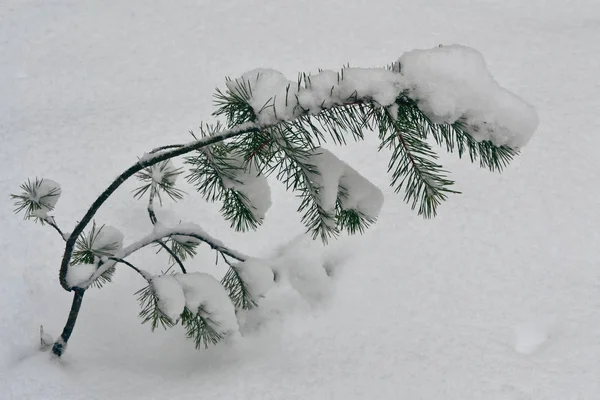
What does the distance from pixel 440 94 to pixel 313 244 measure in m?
1.46

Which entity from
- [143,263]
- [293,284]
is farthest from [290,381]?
[143,263]

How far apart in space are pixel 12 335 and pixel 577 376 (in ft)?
6.19

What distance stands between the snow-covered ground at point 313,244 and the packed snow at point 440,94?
1.02 m

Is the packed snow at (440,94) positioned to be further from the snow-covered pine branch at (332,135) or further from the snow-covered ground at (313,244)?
the snow-covered ground at (313,244)

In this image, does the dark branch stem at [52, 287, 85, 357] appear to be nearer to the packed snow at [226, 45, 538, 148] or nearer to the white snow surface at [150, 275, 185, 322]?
the white snow surface at [150, 275, 185, 322]

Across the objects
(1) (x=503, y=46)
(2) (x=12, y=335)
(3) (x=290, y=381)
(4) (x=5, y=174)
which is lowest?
(3) (x=290, y=381)

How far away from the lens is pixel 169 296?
5.80 feet

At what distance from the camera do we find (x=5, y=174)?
293 cm

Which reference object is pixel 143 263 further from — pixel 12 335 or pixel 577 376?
pixel 577 376

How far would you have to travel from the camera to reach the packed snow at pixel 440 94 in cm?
125

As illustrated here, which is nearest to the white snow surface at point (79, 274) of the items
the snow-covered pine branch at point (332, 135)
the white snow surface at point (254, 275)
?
the snow-covered pine branch at point (332, 135)

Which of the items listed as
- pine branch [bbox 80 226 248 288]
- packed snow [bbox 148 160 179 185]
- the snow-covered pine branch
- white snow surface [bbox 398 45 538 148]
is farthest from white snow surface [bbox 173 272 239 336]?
white snow surface [bbox 398 45 538 148]

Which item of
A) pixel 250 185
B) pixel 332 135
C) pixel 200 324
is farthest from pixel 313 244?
pixel 332 135

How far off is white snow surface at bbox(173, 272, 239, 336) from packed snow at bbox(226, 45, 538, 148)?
71cm
